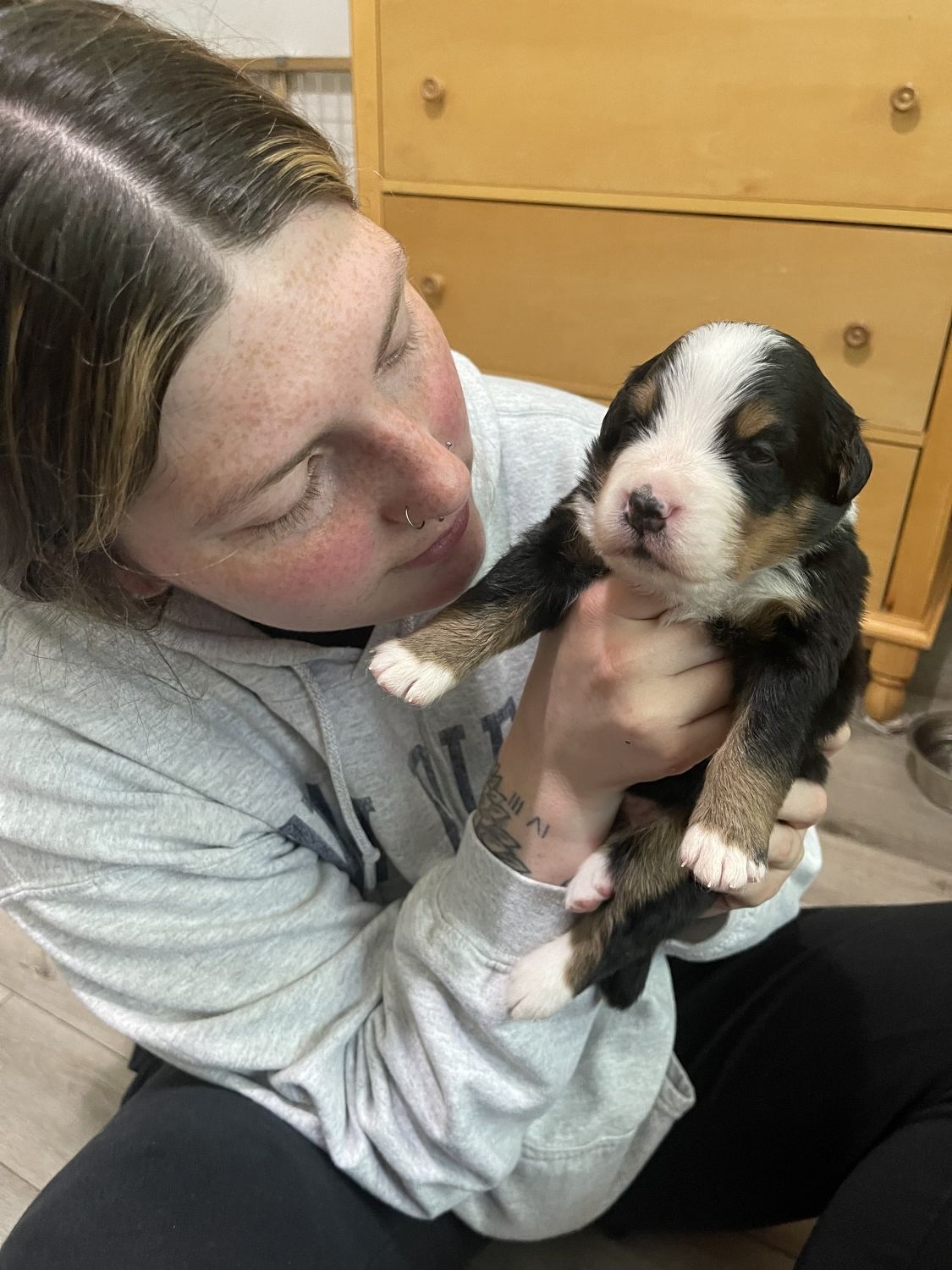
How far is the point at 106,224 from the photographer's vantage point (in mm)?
703

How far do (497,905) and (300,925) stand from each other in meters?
0.24

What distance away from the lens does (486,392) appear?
1241mm

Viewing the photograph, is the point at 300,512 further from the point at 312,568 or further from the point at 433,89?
the point at 433,89

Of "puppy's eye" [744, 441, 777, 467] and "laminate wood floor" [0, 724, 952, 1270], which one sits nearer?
"puppy's eye" [744, 441, 777, 467]

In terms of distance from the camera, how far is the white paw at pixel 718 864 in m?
0.87

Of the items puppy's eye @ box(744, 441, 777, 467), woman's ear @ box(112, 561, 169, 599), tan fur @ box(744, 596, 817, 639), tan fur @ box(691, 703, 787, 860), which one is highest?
puppy's eye @ box(744, 441, 777, 467)

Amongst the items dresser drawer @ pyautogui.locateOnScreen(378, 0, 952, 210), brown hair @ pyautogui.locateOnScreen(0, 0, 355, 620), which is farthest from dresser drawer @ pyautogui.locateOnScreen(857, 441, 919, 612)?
brown hair @ pyautogui.locateOnScreen(0, 0, 355, 620)

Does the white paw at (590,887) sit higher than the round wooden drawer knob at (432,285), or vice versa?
the round wooden drawer knob at (432,285)

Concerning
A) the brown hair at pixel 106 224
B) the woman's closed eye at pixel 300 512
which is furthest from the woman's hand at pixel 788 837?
the brown hair at pixel 106 224

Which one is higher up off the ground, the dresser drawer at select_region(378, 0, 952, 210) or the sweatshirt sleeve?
the dresser drawer at select_region(378, 0, 952, 210)

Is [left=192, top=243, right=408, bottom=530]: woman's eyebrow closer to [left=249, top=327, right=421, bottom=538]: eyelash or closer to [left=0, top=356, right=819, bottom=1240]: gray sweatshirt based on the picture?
[left=249, top=327, right=421, bottom=538]: eyelash

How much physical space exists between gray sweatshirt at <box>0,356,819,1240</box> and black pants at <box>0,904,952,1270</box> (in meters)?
0.06

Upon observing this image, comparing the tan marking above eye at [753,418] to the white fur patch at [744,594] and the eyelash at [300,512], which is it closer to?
the white fur patch at [744,594]

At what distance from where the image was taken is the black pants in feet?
2.95
